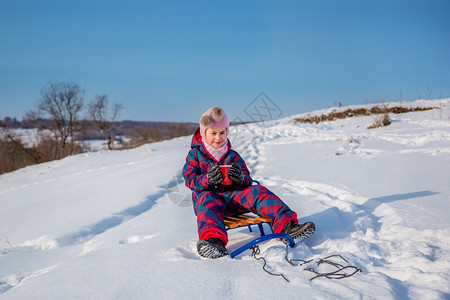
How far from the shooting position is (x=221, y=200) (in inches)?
101

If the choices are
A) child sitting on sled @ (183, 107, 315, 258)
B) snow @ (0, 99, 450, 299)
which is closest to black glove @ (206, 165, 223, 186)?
child sitting on sled @ (183, 107, 315, 258)

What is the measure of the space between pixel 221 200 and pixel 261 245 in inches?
20.9

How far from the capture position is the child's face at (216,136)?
2.71 m

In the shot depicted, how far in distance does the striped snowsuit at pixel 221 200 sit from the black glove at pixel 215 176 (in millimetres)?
81

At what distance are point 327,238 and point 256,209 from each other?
1.85 feet

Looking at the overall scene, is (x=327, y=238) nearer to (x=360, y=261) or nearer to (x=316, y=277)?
(x=360, y=261)

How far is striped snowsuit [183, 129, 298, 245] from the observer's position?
2.16m

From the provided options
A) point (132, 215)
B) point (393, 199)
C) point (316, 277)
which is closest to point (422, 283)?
point (316, 277)

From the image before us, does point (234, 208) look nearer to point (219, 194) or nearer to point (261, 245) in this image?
point (219, 194)

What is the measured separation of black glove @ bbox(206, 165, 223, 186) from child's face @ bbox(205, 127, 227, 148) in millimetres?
372

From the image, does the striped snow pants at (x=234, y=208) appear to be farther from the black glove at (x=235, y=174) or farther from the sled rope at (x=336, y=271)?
the sled rope at (x=336, y=271)

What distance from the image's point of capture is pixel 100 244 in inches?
108

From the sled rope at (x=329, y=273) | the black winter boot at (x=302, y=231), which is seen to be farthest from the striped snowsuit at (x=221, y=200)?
the sled rope at (x=329, y=273)

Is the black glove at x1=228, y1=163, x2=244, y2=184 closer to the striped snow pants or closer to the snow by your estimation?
the striped snow pants
